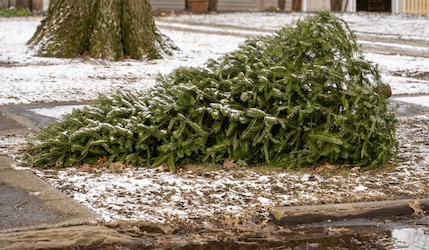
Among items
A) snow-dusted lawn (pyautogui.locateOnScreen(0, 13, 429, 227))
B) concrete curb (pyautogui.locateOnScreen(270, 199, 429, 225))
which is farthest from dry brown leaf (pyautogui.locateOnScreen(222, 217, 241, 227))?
concrete curb (pyautogui.locateOnScreen(270, 199, 429, 225))

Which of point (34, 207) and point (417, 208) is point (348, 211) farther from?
point (34, 207)

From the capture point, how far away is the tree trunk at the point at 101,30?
1241 centimetres

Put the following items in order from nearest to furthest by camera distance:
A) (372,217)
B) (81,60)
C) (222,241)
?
(222,241) → (372,217) → (81,60)

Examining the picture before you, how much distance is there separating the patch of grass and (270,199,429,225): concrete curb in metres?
21.0

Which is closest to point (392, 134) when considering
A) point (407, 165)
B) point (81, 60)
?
point (407, 165)

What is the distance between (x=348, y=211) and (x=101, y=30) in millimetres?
8090

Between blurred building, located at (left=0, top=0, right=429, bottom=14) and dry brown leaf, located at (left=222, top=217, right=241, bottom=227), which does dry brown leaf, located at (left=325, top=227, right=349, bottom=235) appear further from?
blurred building, located at (left=0, top=0, right=429, bottom=14)

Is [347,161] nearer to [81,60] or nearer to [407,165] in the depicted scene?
[407,165]

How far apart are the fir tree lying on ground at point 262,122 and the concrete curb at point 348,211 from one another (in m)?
0.80

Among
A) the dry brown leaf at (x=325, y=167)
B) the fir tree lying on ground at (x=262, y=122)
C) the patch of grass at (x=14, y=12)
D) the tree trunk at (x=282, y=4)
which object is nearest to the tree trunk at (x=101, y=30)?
the fir tree lying on ground at (x=262, y=122)

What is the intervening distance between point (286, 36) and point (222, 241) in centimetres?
229

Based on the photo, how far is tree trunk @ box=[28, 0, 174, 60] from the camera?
1241cm

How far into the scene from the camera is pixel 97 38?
12.6 metres

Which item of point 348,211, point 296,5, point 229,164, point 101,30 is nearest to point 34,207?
point 229,164
